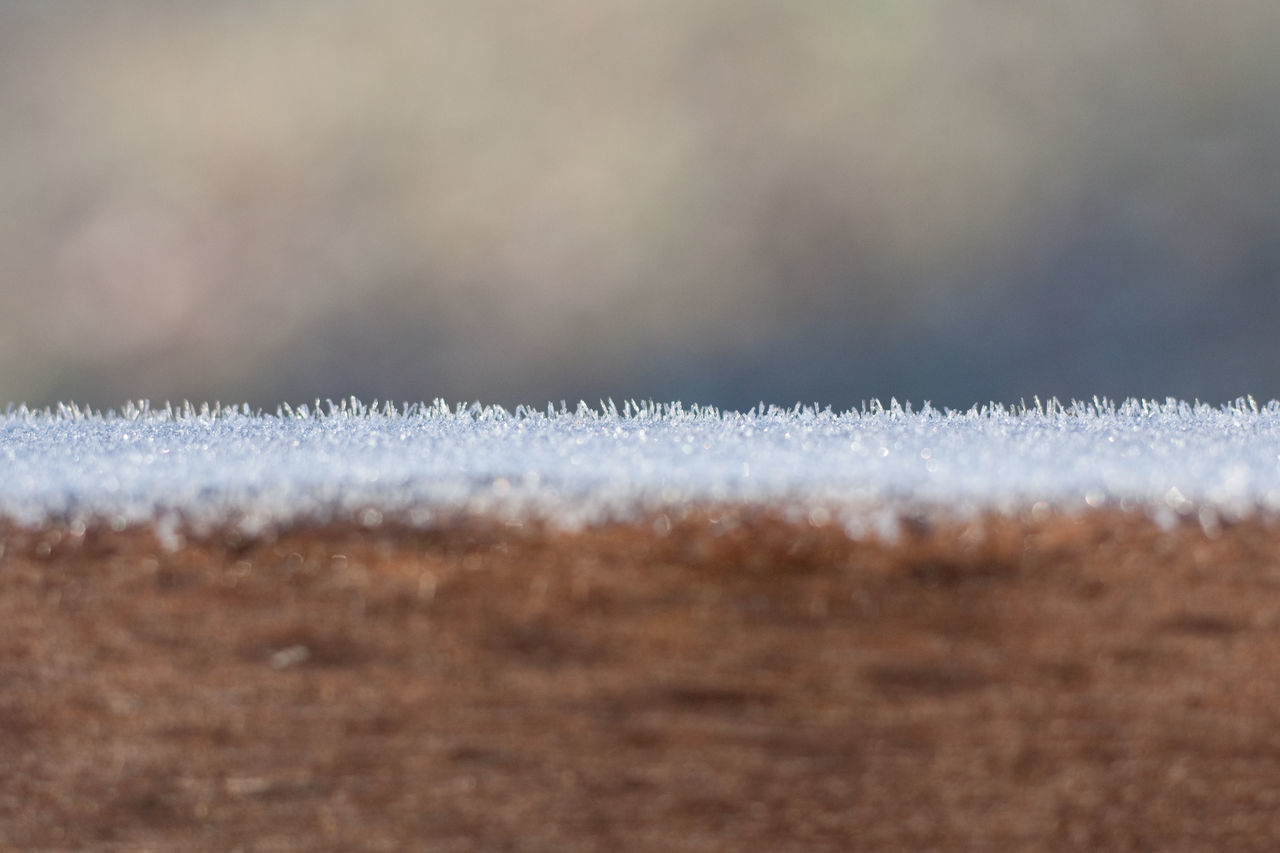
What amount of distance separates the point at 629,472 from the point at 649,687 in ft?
0.09

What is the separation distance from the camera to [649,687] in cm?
17

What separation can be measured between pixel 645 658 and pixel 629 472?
0.07ft

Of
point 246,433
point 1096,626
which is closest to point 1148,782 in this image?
point 1096,626

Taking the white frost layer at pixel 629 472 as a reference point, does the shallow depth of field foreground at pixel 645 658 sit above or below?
below

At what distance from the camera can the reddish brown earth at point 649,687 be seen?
0.53 ft

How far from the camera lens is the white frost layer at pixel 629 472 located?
6.4 inches

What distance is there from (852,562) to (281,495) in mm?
69

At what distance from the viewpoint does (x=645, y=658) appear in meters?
0.17

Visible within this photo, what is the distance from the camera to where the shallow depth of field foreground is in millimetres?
162

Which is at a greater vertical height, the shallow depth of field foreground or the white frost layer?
the white frost layer

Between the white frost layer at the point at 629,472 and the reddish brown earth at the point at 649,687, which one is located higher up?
the white frost layer at the point at 629,472

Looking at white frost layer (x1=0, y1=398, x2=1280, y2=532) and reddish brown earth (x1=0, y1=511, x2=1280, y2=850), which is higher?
white frost layer (x1=0, y1=398, x2=1280, y2=532)

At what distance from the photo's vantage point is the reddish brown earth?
6.4 inches

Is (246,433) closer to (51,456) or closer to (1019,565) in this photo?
(51,456)
